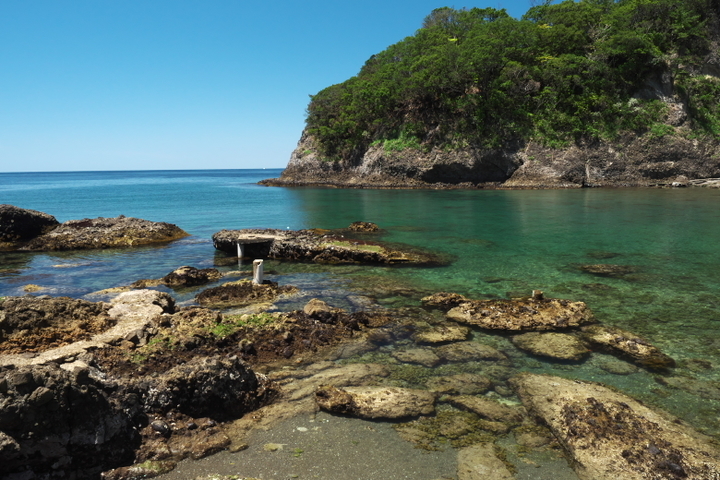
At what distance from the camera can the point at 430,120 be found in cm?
6134

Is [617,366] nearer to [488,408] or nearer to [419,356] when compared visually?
[488,408]

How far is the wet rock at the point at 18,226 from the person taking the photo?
2188 cm

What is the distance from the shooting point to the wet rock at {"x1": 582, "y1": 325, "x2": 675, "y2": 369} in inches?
307

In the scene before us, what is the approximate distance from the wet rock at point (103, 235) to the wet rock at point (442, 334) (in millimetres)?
18437

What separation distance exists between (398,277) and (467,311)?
15.1ft

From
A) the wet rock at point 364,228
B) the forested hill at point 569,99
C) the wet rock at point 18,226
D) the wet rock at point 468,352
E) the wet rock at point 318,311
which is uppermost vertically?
the forested hill at point 569,99

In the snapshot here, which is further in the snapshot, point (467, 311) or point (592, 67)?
point (592, 67)

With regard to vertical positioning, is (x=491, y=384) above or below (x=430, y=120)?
below

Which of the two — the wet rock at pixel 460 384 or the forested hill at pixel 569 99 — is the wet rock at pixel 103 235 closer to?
the wet rock at pixel 460 384

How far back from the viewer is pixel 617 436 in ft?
17.9

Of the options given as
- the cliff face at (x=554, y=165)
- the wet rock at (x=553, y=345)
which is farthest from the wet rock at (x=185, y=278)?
the cliff face at (x=554, y=165)

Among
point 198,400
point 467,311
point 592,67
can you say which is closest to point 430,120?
point 592,67

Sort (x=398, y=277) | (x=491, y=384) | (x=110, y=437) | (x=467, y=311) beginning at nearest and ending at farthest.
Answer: (x=110, y=437), (x=491, y=384), (x=467, y=311), (x=398, y=277)

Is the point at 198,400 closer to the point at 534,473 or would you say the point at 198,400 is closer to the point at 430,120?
the point at 534,473
